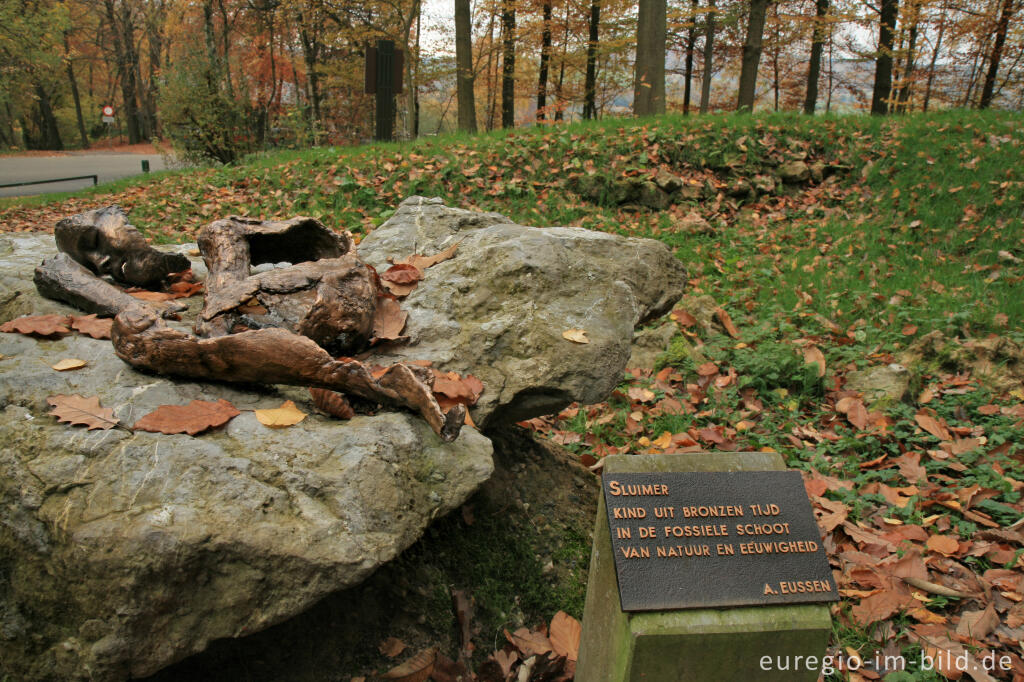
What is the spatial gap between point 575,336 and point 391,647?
1.47 metres

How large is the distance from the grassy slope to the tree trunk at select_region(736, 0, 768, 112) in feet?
12.9

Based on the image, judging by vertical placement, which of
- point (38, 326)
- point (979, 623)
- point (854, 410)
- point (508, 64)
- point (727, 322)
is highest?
point (508, 64)

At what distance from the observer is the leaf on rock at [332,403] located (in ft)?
7.84

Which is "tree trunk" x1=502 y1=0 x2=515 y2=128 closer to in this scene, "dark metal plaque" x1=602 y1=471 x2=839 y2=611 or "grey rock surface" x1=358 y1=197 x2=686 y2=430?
"grey rock surface" x1=358 y1=197 x2=686 y2=430

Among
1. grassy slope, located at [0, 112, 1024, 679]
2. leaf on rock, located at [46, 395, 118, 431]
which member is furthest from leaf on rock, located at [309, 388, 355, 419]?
grassy slope, located at [0, 112, 1024, 679]

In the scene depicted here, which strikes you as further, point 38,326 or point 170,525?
point 38,326

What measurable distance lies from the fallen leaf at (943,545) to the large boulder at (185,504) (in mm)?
1837

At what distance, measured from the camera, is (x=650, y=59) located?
11.5m

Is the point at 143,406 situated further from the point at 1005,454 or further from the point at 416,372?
the point at 1005,454

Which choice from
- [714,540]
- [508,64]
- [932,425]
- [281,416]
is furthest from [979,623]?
[508,64]

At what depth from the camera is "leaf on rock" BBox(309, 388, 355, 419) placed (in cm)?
239

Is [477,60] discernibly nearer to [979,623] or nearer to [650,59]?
[650,59]

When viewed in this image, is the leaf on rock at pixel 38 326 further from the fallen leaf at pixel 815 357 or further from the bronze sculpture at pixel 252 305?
the fallen leaf at pixel 815 357

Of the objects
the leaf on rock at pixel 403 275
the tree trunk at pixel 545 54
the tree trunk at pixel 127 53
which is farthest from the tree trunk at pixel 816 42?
Answer: the tree trunk at pixel 127 53
